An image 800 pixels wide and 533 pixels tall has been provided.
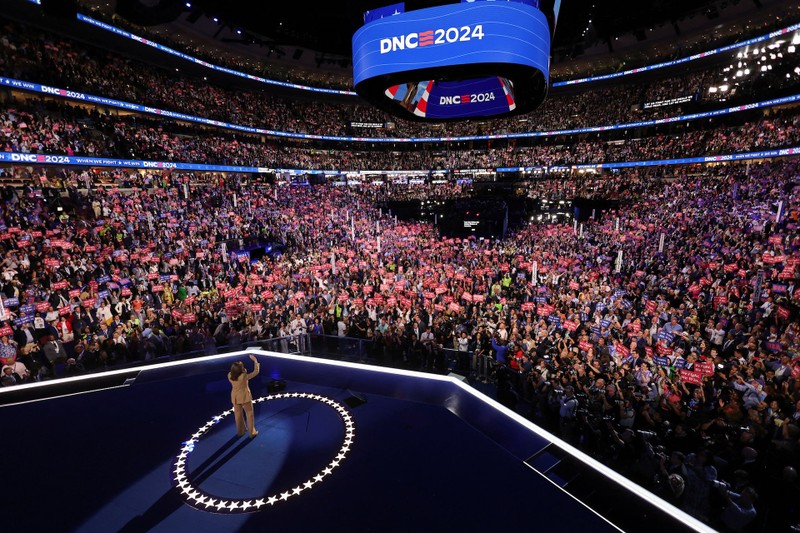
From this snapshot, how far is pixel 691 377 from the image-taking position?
7.60 meters

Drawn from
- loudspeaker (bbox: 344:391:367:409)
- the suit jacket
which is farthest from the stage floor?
the suit jacket

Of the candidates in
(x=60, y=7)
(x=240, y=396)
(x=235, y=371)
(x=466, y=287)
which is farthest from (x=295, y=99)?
(x=240, y=396)

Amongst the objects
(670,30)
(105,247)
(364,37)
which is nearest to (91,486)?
(364,37)

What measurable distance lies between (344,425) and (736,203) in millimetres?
25799

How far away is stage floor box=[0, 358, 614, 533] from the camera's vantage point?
4.45 meters

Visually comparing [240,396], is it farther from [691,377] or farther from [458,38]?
[691,377]

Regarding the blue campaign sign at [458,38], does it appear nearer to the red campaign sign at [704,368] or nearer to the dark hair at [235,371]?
the dark hair at [235,371]

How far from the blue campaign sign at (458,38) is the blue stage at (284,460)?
224 inches

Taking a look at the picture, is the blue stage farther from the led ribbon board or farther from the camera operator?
the led ribbon board

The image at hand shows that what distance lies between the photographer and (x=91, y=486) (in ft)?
16.6

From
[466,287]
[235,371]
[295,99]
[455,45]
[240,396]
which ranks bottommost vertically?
[466,287]

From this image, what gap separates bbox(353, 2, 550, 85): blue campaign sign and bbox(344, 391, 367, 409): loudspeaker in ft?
18.6

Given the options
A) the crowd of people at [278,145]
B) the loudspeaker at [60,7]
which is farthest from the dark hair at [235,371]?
the crowd of people at [278,145]

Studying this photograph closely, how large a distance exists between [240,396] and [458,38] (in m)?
6.38
